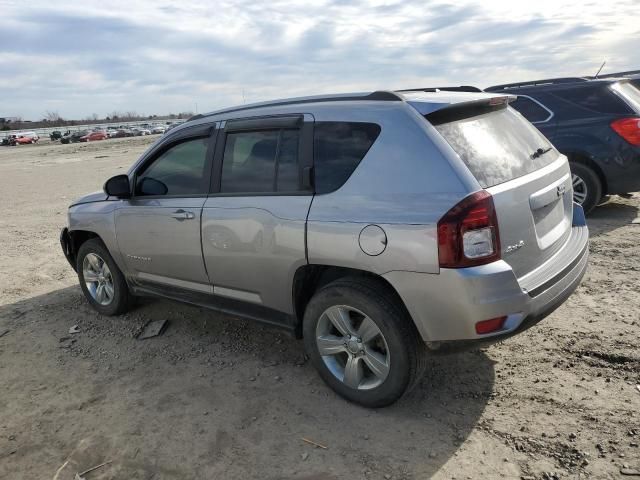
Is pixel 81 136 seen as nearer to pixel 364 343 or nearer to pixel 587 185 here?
pixel 587 185

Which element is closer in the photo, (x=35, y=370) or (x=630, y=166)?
(x=35, y=370)

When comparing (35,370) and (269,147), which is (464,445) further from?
(35,370)

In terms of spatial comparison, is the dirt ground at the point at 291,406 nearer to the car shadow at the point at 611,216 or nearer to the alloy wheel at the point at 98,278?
the alloy wheel at the point at 98,278

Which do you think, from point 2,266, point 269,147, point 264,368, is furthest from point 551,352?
point 2,266

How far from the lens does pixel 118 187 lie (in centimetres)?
433

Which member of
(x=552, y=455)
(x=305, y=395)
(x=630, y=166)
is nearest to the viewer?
(x=552, y=455)

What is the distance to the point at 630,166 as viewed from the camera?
657 cm

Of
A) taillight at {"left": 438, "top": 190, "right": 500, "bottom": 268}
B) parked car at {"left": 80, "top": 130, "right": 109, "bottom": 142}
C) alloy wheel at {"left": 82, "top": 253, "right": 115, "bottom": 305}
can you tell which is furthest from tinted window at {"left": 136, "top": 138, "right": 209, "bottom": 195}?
parked car at {"left": 80, "top": 130, "right": 109, "bottom": 142}

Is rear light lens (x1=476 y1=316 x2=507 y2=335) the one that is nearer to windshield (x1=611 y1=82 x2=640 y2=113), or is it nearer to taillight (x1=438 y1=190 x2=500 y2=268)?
taillight (x1=438 y1=190 x2=500 y2=268)

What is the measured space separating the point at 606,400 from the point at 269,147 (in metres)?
2.60

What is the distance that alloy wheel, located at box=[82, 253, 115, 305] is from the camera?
497 centimetres

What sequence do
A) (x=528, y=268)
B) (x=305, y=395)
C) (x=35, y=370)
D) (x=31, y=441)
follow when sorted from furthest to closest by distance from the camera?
(x=35, y=370) → (x=305, y=395) → (x=31, y=441) → (x=528, y=268)

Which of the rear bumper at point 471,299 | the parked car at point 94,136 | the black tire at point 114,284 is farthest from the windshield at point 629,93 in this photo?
the parked car at point 94,136

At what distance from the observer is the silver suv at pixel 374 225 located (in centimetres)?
272
